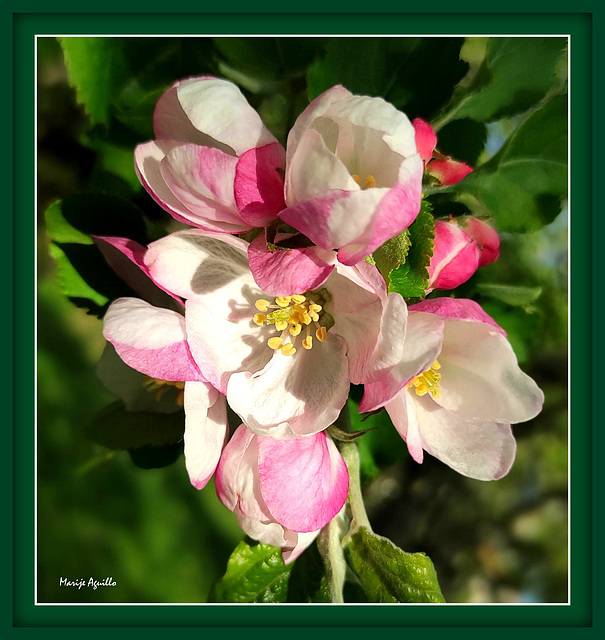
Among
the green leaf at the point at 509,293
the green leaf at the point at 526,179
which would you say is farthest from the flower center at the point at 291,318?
the green leaf at the point at 509,293

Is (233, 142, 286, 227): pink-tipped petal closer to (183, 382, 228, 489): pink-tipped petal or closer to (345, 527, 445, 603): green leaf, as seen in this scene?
(183, 382, 228, 489): pink-tipped petal

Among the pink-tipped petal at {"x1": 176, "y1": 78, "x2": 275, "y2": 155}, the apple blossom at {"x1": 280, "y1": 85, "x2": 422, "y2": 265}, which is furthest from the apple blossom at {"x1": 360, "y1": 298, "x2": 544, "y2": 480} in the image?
the pink-tipped petal at {"x1": 176, "y1": 78, "x2": 275, "y2": 155}

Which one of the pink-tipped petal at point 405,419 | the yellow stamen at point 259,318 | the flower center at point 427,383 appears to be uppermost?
the yellow stamen at point 259,318

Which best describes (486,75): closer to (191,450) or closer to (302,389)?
(302,389)

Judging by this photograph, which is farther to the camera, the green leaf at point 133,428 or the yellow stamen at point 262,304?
the green leaf at point 133,428

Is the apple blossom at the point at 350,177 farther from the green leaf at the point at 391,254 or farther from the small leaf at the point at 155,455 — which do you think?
the small leaf at the point at 155,455

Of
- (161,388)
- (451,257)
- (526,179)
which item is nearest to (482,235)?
(451,257)
